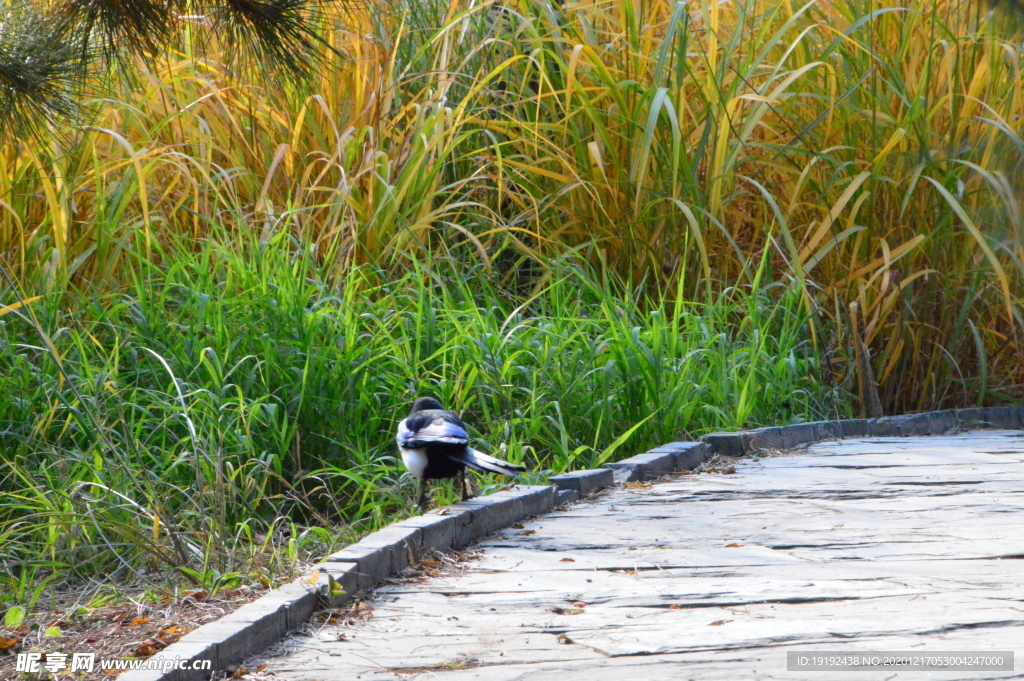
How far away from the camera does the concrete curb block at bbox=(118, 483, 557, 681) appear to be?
9.21ft

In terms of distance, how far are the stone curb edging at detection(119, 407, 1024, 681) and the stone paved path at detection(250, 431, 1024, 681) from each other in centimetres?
8

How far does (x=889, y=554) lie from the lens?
4020 mm

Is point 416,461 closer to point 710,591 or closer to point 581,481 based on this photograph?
point 581,481

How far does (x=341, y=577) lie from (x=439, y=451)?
3.18ft

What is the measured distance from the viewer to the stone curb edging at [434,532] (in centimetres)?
290

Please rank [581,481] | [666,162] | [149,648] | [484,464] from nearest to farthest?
[149,648] → [484,464] → [581,481] → [666,162]

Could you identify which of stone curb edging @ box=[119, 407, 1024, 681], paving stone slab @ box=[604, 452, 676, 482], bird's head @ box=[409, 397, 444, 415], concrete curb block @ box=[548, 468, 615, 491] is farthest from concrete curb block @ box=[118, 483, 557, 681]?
paving stone slab @ box=[604, 452, 676, 482]

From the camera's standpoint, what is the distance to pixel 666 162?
7.71 m

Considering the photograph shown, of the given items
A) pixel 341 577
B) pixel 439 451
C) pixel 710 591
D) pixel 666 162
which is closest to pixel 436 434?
pixel 439 451

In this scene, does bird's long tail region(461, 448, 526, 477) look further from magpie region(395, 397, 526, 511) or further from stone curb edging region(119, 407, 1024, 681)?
stone curb edging region(119, 407, 1024, 681)

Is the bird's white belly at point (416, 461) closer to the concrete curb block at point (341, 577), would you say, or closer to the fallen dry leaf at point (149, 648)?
the concrete curb block at point (341, 577)

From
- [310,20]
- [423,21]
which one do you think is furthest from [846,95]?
[310,20]

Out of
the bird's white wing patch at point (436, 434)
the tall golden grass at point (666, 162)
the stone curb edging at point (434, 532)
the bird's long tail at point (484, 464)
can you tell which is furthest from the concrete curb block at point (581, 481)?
the tall golden grass at point (666, 162)

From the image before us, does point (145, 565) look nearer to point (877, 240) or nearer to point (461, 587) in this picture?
point (461, 587)
